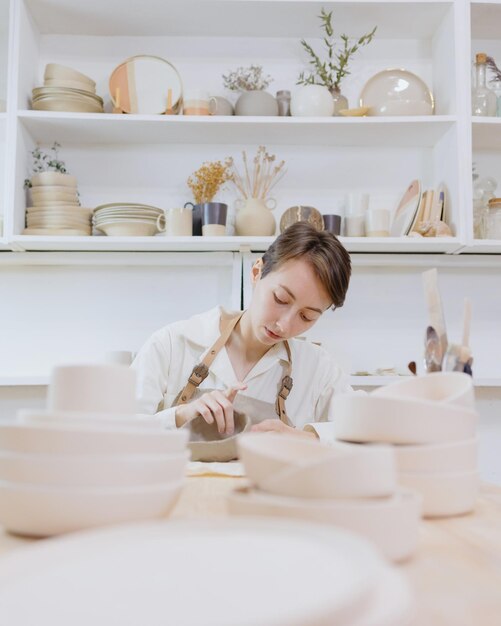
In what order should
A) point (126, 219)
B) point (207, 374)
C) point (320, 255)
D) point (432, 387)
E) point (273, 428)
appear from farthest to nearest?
point (126, 219), point (207, 374), point (320, 255), point (273, 428), point (432, 387)

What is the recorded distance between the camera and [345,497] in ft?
1.76

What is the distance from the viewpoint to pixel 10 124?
8.99 feet

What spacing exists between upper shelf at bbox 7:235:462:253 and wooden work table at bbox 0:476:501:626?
1.91 meters

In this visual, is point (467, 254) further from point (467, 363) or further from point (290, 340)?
point (467, 363)

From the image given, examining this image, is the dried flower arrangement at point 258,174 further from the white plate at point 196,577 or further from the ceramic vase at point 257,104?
the white plate at point 196,577

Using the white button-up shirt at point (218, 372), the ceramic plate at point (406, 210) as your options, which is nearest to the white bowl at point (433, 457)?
the white button-up shirt at point (218, 372)

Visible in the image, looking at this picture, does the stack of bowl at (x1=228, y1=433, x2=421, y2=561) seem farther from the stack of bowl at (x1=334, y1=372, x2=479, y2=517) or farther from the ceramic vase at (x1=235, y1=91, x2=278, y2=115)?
the ceramic vase at (x1=235, y1=91, x2=278, y2=115)

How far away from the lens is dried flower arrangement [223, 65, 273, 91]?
9.83 ft

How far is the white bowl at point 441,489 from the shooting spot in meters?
0.74

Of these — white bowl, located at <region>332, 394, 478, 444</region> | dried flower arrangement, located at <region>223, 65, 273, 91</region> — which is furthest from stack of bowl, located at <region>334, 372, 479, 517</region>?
dried flower arrangement, located at <region>223, 65, 273, 91</region>

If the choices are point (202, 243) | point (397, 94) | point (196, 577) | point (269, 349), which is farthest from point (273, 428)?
point (397, 94)

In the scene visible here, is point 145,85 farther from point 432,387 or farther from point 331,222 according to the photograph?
point 432,387

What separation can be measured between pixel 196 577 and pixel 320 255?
5.48 feet

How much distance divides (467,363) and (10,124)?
7.63 ft
